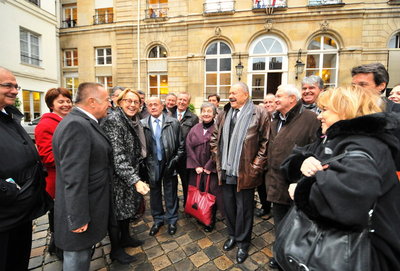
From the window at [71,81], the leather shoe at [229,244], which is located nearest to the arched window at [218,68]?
the window at [71,81]

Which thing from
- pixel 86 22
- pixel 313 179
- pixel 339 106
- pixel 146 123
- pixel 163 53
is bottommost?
pixel 313 179

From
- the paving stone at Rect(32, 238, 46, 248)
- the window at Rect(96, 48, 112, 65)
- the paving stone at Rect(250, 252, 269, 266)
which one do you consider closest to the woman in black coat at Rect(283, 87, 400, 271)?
the paving stone at Rect(250, 252, 269, 266)

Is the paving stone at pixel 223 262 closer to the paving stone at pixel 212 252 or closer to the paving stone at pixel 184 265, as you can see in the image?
the paving stone at pixel 212 252

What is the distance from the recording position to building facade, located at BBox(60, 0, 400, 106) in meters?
12.9

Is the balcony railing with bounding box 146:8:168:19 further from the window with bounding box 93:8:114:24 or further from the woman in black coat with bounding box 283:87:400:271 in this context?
the woman in black coat with bounding box 283:87:400:271

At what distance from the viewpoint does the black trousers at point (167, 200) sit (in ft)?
11.1

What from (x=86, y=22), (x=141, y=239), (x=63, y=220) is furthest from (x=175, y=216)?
(x=86, y=22)

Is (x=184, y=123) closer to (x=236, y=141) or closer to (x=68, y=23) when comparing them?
(x=236, y=141)

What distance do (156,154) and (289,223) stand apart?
7.62 feet

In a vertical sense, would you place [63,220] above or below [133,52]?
below

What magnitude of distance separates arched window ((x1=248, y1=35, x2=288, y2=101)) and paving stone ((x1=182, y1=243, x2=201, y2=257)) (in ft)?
44.0

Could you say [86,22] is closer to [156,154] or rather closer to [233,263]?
[156,154]

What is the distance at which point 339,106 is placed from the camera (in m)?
1.37

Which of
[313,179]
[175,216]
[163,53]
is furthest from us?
[163,53]
